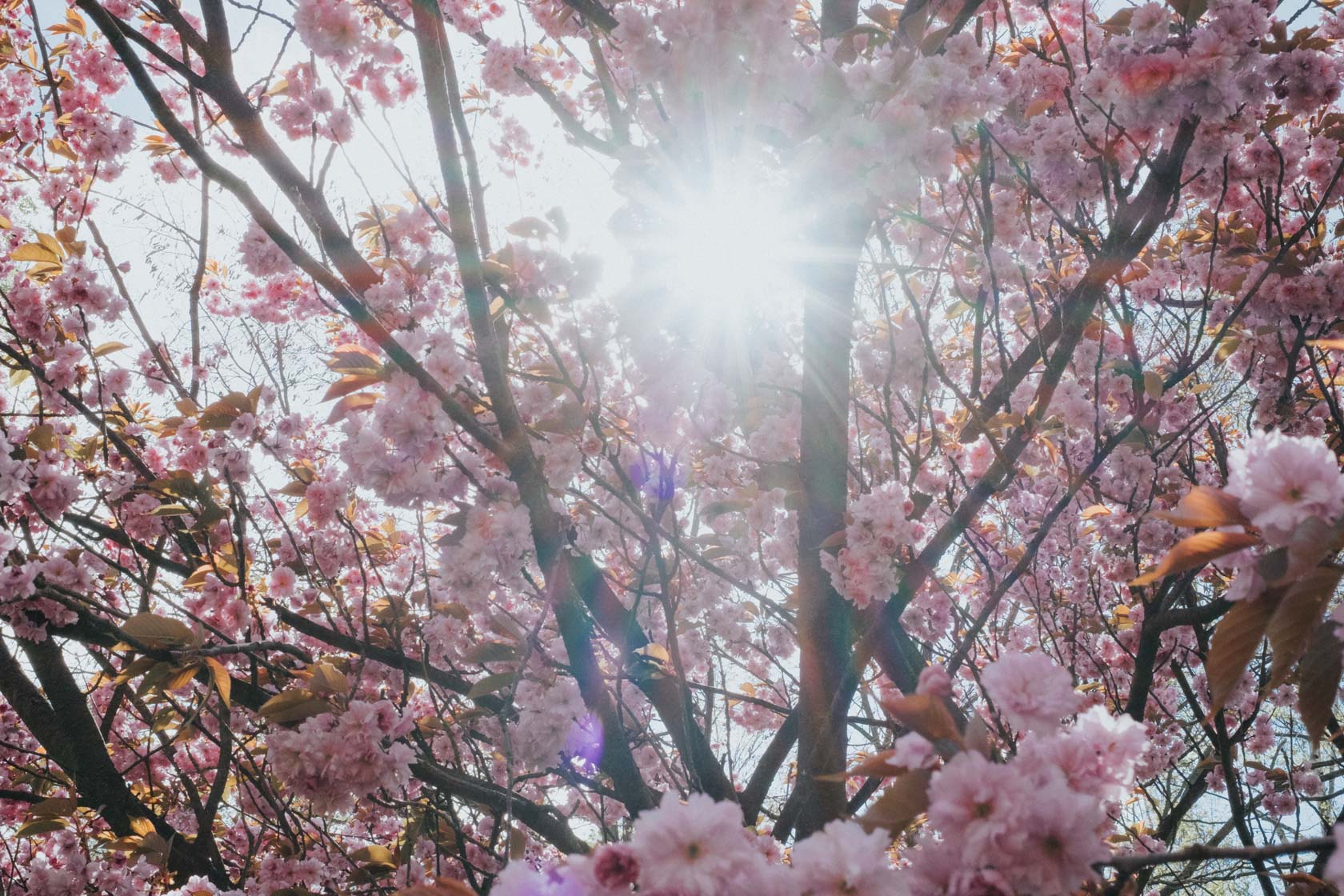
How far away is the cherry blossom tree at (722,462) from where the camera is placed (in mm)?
885

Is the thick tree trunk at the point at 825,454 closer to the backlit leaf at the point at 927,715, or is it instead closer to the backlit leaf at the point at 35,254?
the backlit leaf at the point at 927,715

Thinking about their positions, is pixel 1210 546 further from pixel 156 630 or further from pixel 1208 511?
pixel 156 630

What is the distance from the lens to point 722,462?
2.82 metres

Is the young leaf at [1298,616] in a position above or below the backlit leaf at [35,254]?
below

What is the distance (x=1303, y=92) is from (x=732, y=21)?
1909mm

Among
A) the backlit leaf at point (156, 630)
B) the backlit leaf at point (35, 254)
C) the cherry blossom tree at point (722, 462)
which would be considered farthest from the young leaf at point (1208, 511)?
the backlit leaf at point (35, 254)

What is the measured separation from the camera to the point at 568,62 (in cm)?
452

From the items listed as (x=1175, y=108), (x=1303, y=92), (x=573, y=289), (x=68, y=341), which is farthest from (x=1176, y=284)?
(x=68, y=341)

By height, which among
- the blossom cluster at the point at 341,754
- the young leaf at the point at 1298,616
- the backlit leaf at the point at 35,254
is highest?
the backlit leaf at the point at 35,254

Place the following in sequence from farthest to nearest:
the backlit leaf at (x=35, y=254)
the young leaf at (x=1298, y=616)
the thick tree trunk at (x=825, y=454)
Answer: the backlit leaf at (x=35, y=254) < the thick tree trunk at (x=825, y=454) < the young leaf at (x=1298, y=616)

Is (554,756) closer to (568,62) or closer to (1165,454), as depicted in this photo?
(1165,454)

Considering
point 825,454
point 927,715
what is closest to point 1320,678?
point 927,715

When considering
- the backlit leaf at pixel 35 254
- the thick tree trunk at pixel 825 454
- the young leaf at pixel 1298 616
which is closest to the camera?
the young leaf at pixel 1298 616

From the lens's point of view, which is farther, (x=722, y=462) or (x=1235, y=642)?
(x=722, y=462)
